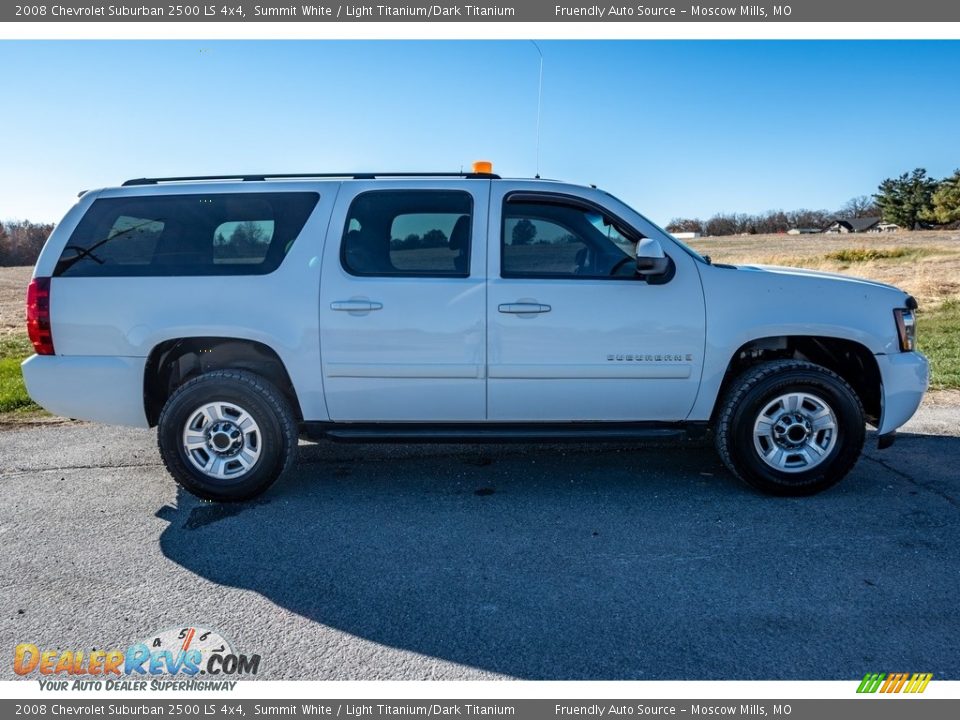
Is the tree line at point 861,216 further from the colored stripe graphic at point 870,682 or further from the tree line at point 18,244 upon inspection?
the colored stripe graphic at point 870,682

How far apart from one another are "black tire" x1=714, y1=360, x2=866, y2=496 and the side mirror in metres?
0.91

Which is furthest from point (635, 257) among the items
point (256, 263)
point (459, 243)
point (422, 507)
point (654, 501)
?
point (256, 263)

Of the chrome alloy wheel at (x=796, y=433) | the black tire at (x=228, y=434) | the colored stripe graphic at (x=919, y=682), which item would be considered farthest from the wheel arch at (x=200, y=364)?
the colored stripe graphic at (x=919, y=682)

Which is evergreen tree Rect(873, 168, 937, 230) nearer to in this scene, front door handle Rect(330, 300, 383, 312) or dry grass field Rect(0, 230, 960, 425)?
dry grass field Rect(0, 230, 960, 425)

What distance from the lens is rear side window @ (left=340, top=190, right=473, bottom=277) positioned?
4441mm

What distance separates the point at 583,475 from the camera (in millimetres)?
4965

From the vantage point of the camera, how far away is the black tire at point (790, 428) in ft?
14.5

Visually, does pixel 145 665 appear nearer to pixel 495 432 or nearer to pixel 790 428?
pixel 495 432

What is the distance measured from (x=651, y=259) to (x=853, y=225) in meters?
108

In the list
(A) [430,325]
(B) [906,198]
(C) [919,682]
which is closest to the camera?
(C) [919,682]

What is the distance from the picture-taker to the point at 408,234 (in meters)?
4.51

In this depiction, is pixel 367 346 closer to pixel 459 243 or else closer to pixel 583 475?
pixel 459 243

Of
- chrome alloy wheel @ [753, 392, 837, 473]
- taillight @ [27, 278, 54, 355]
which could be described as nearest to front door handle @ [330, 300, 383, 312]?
taillight @ [27, 278, 54, 355]

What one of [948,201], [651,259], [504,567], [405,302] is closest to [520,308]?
[405,302]
